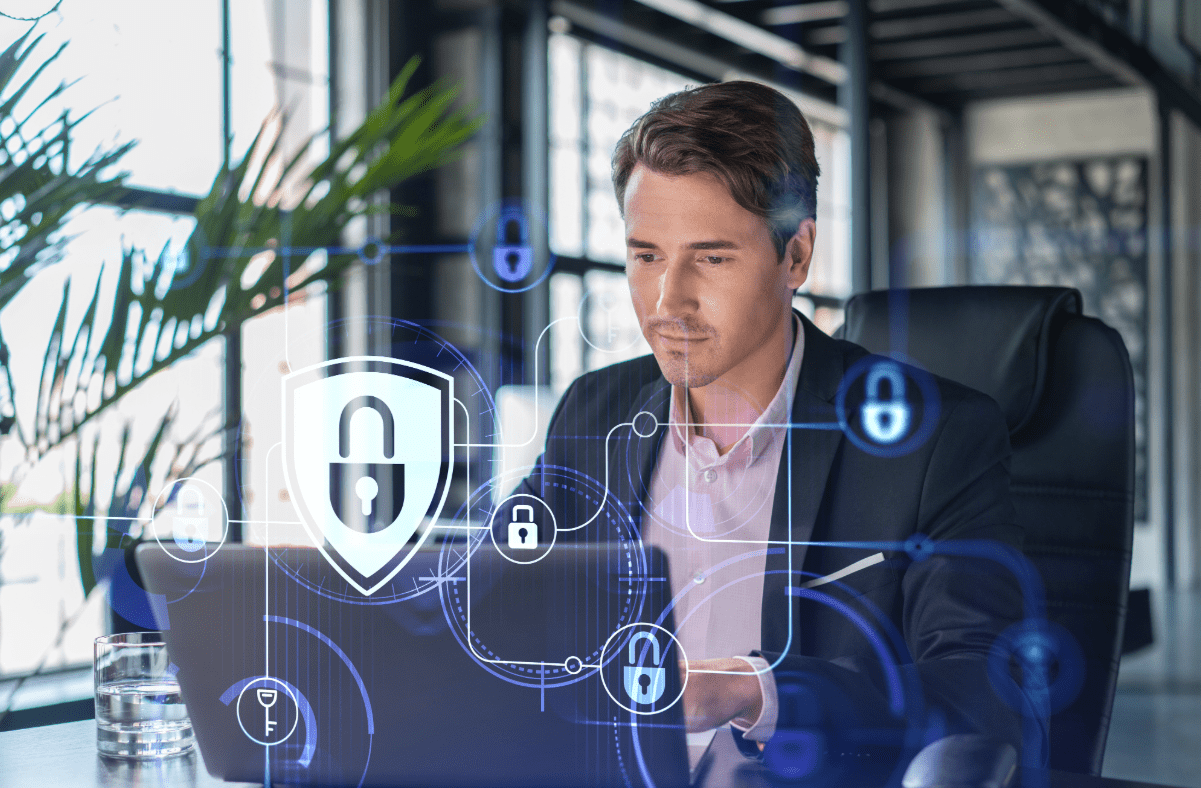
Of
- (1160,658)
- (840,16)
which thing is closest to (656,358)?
(1160,658)

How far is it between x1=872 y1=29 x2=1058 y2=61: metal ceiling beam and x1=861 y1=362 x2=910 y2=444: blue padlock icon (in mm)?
5157

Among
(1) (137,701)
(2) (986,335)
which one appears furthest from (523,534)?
(2) (986,335)

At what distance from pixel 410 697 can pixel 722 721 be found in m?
0.20

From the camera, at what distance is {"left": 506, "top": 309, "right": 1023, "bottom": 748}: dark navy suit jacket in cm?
67

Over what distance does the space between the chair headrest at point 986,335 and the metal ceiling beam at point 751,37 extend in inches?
118

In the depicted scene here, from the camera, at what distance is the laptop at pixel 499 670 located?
66cm

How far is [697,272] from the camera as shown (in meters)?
0.66

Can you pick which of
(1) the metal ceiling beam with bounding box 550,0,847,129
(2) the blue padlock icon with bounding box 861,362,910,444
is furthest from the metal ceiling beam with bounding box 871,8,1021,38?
(2) the blue padlock icon with bounding box 861,362,910,444

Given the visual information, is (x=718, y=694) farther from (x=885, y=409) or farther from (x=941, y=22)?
(x=941, y=22)

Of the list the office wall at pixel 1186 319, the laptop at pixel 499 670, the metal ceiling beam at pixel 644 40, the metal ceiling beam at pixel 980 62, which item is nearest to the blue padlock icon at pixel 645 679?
the laptop at pixel 499 670

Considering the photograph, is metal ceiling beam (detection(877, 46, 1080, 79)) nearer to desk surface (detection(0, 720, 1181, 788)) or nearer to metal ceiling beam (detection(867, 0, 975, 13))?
metal ceiling beam (detection(867, 0, 975, 13))

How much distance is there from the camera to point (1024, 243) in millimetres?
6184

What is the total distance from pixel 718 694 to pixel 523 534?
16 cm

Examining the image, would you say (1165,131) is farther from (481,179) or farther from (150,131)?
(150,131)
